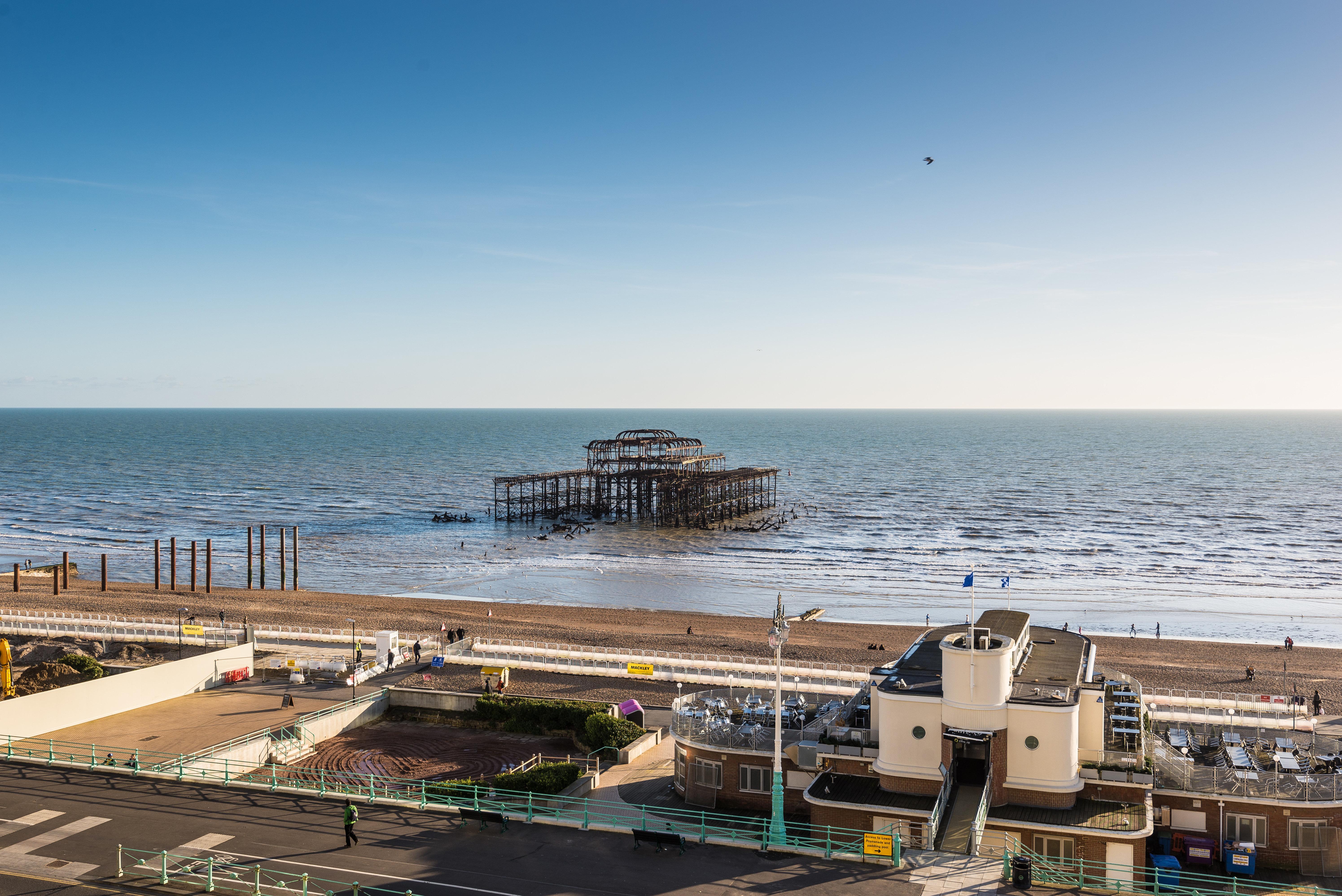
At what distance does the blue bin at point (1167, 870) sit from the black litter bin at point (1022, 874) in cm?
317

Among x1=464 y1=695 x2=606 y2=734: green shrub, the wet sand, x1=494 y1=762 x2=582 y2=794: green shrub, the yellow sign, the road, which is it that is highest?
the yellow sign

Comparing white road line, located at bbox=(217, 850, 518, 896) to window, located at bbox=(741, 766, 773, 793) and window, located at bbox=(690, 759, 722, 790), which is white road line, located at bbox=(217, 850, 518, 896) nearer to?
window, located at bbox=(690, 759, 722, 790)

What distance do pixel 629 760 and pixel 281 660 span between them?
20122 mm

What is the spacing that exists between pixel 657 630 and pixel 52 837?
131 ft

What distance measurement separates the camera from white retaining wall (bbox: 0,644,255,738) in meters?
30.9

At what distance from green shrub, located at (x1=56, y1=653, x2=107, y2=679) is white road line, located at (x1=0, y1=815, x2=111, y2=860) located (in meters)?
20.0

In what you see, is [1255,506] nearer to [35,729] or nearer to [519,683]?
[519,683]

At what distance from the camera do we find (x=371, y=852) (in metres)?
21.0

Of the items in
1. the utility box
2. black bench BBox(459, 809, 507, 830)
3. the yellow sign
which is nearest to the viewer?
the yellow sign

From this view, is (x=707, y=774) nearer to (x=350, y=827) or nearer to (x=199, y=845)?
(x=350, y=827)

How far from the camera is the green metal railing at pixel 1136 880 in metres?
20.0

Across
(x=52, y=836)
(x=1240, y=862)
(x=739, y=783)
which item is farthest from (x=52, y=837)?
(x=1240, y=862)

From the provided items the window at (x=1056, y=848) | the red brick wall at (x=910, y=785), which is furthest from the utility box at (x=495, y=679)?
the window at (x=1056, y=848)

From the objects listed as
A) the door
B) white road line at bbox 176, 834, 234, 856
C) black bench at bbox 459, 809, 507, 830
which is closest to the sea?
Result: the door
